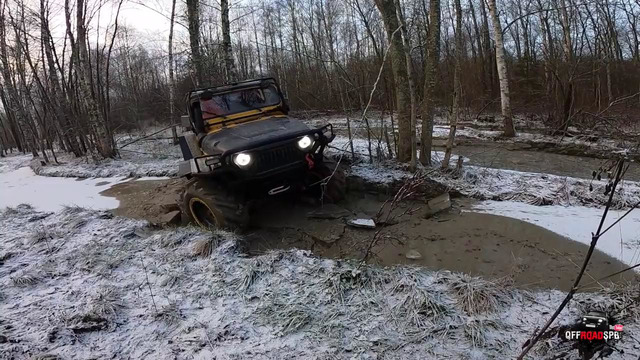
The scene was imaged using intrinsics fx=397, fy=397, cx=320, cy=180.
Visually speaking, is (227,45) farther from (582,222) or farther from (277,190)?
(582,222)

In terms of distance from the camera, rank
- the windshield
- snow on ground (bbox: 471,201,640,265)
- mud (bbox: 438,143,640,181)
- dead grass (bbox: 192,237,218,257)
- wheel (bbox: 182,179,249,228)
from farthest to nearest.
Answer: mud (bbox: 438,143,640,181) → the windshield → wheel (bbox: 182,179,249,228) → dead grass (bbox: 192,237,218,257) → snow on ground (bbox: 471,201,640,265)

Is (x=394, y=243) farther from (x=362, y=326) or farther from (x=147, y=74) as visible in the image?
(x=147, y=74)

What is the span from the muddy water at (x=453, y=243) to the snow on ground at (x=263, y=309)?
1.59 ft

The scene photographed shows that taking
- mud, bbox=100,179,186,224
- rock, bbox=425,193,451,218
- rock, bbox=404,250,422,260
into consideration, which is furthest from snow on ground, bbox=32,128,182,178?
rock, bbox=404,250,422,260

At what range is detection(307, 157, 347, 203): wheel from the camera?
5668 millimetres

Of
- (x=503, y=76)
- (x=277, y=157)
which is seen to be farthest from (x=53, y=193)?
(x=503, y=76)

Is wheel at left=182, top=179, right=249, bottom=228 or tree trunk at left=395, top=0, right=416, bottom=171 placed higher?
tree trunk at left=395, top=0, right=416, bottom=171

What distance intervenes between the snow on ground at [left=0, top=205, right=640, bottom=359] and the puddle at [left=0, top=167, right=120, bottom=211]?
10.6 feet

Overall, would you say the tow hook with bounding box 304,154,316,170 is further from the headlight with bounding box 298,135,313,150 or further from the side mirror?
the side mirror

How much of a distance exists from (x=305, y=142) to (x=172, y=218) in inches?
94.5

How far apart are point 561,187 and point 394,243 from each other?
2.88 metres

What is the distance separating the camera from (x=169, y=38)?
598 inches

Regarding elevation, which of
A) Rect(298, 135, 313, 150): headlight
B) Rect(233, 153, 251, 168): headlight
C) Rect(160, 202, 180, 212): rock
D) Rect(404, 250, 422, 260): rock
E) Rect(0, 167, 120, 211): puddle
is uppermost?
Rect(298, 135, 313, 150): headlight

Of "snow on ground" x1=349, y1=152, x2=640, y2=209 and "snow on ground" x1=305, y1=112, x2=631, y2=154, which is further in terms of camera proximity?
"snow on ground" x1=305, y1=112, x2=631, y2=154
